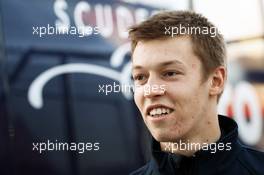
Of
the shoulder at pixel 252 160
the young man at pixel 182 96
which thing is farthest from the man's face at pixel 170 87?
the shoulder at pixel 252 160

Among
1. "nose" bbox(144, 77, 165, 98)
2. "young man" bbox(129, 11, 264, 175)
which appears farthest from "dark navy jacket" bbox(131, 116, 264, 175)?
"nose" bbox(144, 77, 165, 98)

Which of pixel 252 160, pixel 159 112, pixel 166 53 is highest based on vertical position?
pixel 166 53

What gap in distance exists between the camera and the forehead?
1.25 m

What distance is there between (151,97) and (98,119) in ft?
2.90

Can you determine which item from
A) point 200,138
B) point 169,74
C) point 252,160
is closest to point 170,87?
point 169,74

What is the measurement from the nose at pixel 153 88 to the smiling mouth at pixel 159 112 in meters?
0.03

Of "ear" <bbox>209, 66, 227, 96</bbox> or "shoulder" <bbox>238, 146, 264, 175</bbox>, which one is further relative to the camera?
"ear" <bbox>209, 66, 227, 96</bbox>

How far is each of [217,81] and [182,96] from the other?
10cm

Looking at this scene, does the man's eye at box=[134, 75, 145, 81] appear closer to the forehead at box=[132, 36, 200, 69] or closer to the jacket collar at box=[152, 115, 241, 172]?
the forehead at box=[132, 36, 200, 69]

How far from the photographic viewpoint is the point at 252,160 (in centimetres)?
122

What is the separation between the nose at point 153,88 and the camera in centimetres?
123

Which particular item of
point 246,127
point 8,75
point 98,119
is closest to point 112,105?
point 98,119

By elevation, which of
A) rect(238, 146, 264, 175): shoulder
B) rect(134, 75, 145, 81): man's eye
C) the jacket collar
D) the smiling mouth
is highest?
rect(134, 75, 145, 81): man's eye

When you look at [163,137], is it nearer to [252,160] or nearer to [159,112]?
[159,112]
